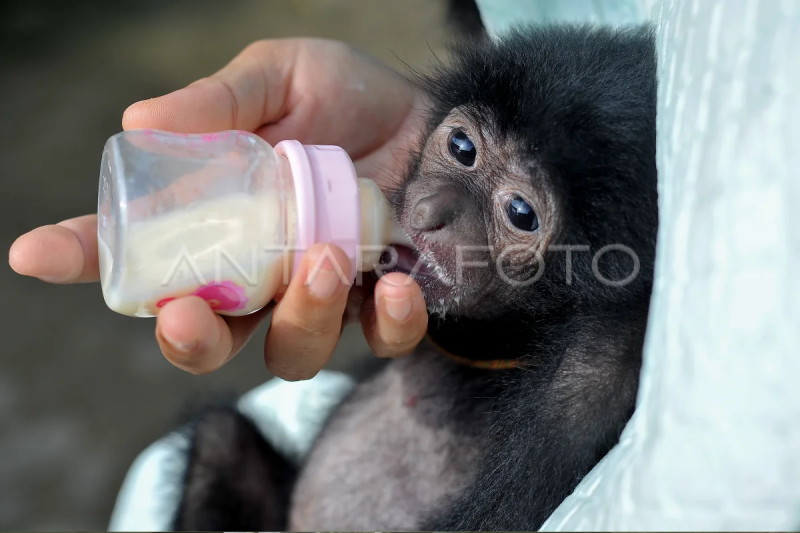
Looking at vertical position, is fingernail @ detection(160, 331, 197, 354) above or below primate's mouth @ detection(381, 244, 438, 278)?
below

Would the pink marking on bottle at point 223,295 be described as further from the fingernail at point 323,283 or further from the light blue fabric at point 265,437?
the light blue fabric at point 265,437

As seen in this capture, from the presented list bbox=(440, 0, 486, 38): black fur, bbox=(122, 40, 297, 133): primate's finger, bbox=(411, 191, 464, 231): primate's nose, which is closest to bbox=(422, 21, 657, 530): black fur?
bbox=(411, 191, 464, 231): primate's nose

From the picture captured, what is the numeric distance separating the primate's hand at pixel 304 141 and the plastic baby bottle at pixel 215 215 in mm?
33

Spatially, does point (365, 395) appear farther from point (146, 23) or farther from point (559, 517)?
point (146, 23)

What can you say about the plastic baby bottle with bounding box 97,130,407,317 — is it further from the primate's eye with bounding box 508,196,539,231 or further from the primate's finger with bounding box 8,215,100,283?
the primate's eye with bounding box 508,196,539,231

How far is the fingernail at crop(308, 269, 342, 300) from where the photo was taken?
2.51 feet

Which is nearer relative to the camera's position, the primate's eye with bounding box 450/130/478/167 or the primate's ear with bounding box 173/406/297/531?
the primate's eye with bounding box 450/130/478/167

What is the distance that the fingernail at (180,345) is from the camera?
0.73 metres

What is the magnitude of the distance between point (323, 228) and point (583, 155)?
329 mm

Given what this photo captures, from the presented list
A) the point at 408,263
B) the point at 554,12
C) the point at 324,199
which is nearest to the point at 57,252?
the point at 324,199

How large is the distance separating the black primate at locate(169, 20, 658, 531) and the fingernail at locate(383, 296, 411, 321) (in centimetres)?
10

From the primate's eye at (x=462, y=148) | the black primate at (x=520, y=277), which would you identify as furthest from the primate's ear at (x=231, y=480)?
the primate's eye at (x=462, y=148)

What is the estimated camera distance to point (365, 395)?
4.42ft

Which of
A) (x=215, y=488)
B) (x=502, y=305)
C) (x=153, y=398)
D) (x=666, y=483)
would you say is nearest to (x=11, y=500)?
(x=153, y=398)
